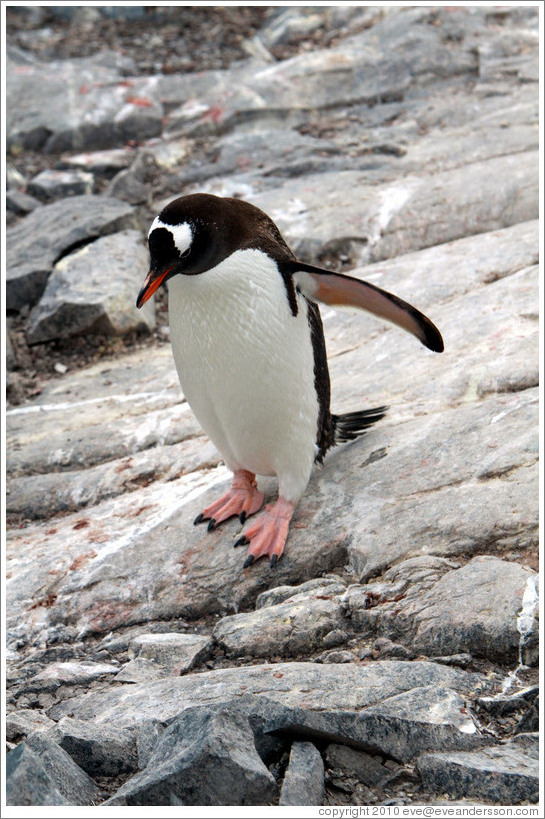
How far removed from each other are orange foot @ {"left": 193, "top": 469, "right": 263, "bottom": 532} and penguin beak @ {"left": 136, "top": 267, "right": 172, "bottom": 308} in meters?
0.86

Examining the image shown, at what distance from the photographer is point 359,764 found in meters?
1.79

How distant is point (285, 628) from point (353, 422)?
1.03 metres

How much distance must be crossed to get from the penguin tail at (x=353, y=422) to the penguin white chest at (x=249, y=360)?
296 millimetres

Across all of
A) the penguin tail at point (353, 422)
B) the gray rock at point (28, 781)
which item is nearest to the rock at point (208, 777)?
the gray rock at point (28, 781)

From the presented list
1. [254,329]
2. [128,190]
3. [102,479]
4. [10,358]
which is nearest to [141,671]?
[254,329]

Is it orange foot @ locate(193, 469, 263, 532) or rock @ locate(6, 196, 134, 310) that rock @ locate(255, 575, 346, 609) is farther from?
rock @ locate(6, 196, 134, 310)

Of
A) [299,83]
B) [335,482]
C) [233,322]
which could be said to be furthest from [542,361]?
[299,83]

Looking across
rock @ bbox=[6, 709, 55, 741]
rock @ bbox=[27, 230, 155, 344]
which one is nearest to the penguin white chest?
rock @ bbox=[6, 709, 55, 741]

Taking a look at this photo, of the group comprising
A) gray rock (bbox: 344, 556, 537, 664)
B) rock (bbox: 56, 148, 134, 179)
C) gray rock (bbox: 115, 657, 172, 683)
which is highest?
rock (bbox: 56, 148, 134, 179)

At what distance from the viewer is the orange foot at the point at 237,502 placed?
2.99 metres

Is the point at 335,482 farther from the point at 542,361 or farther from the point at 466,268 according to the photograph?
the point at 466,268

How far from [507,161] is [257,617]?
3683 mm

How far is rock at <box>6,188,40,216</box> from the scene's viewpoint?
19.7 ft

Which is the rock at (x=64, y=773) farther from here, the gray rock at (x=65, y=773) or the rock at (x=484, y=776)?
the rock at (x=484, y=776)
